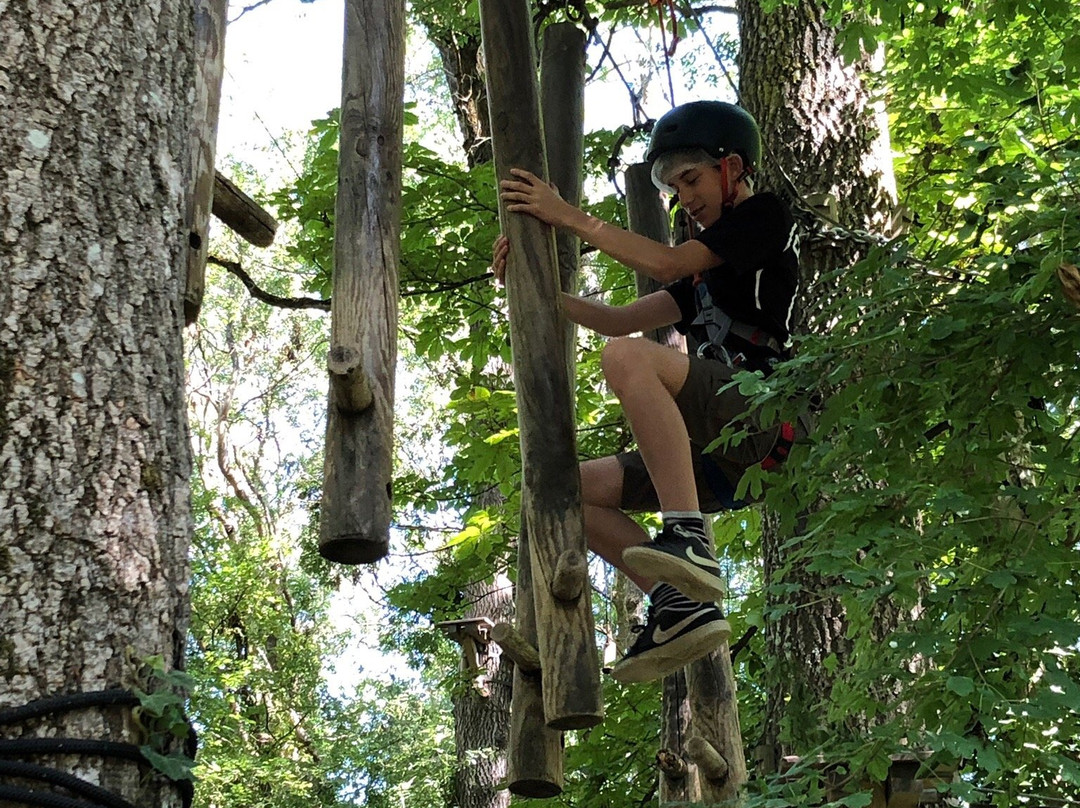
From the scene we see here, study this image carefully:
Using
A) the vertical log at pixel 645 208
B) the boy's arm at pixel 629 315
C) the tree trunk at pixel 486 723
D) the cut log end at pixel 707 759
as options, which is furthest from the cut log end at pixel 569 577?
the tree trunk at pixel 486 723

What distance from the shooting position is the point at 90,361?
2051 mm

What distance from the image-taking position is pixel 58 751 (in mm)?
1795

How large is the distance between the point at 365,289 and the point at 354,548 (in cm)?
65

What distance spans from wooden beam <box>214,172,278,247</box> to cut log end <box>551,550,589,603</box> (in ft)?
4.10

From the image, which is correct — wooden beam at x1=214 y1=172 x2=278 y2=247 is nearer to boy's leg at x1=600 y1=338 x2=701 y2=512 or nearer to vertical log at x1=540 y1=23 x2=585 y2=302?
vertical log at x1=540 y1=23 x2=585 y2=302

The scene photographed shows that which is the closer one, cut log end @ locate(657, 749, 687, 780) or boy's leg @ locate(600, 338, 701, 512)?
boy's leg @ locate(600, 338, 701, 512)

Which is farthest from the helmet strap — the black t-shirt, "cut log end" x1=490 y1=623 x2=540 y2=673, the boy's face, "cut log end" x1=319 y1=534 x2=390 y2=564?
"cut log end" x1=319 y1=534 x2=390 y2=564

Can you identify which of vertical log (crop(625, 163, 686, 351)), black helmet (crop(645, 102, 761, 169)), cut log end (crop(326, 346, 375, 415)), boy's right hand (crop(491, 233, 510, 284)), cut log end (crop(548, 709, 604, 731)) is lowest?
cut log end (crop(548, 709, 604, 731))

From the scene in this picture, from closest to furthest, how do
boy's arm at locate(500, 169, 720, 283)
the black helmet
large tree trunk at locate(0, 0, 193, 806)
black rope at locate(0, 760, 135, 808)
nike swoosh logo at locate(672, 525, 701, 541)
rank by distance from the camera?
black rope at locate(0, 760, 135, 808)
large tree trunk at locate(0, 0, 193, 806)
nike swoosh logo at locate(672, 525, 701, 541)
boy's arm at locate(500, 169, 720, 283)
the black helmet

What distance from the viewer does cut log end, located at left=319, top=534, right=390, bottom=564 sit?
2660mm

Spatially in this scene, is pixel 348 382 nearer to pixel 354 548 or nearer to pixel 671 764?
pixel 354 548

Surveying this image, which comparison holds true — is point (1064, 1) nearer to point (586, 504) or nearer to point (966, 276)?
point (966, 276)

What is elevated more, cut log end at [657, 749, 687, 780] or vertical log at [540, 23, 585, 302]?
vertical log at [540, 23, 585, 302]

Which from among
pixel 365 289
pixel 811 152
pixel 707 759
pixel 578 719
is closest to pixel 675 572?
pixel 578 719
